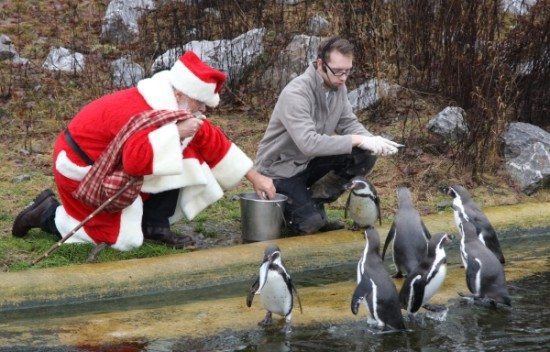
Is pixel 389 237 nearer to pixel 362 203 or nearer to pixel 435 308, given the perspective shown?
pixel 362 203

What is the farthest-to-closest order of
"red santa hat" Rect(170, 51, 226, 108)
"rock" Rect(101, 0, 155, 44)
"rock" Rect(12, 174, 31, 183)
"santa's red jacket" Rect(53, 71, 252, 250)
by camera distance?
"rock" Rect(101, 0, 155, 44)
"rock" Rect(12, 174, 31, 183)
"red santa hat" Rect(170, 51, 226, 108)
"santa's red jacket" Rect(53, 71, 252, 250)

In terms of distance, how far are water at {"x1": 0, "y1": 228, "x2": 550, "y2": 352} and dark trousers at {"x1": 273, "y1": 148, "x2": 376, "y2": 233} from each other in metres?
0.72

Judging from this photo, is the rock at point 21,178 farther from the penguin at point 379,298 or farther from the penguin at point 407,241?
the penguin at point 379,298

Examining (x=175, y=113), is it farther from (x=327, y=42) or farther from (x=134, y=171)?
(x=327, y=42)

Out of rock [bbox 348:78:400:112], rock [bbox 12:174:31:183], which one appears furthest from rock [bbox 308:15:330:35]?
rock [bbox 12:174:31:183]

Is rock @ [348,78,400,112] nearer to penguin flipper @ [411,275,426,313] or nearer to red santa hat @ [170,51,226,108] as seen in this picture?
red santa hat @ [170,51,226,108]

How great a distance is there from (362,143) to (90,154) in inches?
65.5

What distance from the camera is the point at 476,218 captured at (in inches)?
249

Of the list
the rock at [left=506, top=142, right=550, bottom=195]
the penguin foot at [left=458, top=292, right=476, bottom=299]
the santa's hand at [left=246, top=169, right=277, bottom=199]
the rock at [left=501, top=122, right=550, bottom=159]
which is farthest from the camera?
the rock at [left=501, top=122, right=550, bottom=159]

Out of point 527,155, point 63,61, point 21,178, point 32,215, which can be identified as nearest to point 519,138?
point 527,155

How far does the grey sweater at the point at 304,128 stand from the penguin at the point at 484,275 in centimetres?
111

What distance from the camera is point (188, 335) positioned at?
5062mm

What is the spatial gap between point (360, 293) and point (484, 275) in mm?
773

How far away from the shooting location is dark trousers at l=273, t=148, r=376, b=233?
6.64 meters
